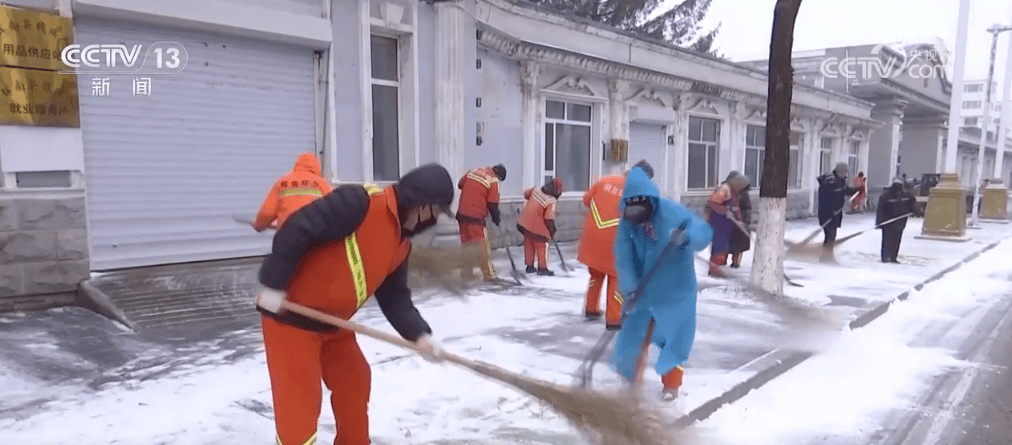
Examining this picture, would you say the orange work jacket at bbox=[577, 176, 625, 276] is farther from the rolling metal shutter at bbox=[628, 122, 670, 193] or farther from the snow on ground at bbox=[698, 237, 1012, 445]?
the rolling metal shutter at bbox=[628, 122, 670, 193]

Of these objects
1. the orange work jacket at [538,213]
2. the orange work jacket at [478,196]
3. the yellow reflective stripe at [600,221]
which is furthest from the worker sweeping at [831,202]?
the yellow reflective stripe at [600,221]

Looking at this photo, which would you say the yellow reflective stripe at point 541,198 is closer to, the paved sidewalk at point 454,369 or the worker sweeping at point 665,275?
the paved sidewalk at point 454,369

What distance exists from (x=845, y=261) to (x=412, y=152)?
7.61m

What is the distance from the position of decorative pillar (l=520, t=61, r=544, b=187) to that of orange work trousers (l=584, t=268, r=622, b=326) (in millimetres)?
5615

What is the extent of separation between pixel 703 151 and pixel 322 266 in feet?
51.1

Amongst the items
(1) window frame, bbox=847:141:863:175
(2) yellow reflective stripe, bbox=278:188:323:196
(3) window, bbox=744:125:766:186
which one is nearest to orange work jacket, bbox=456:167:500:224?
Result: (2) yellow reflective stripe, bbox=278:188:323:196

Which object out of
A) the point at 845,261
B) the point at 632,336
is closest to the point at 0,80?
the point at 632,336

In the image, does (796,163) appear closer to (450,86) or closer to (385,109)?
(450,86)

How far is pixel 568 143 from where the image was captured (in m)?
→ 12.9

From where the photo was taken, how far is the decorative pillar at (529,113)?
11477mm

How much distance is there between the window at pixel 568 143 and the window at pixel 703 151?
165 inches

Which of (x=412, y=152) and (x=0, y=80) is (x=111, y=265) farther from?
(x=412, y=152)

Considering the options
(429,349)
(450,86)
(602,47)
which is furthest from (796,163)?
(429,349)

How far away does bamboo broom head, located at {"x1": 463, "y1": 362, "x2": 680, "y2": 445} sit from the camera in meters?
3.00
